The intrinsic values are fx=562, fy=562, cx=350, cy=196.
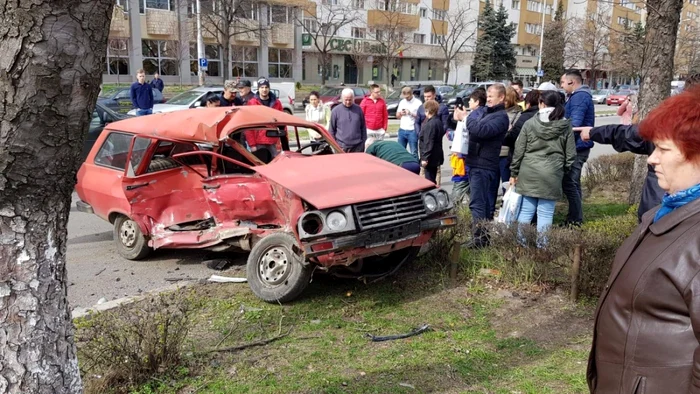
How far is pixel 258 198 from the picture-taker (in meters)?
5.18

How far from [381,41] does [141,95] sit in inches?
1266

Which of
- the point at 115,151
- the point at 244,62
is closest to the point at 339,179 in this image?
the point at 115,151

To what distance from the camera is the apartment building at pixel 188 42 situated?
1490 inches

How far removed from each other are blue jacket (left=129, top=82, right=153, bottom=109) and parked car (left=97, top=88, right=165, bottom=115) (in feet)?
14.0

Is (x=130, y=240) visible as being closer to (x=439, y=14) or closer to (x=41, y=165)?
(x=41, y=165)

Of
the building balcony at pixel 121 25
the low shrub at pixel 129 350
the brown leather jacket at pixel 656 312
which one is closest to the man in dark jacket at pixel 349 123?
the low shrub at pixel 129 350

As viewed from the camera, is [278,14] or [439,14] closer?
[278,14]

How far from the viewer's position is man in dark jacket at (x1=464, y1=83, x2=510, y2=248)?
5934 millimetres

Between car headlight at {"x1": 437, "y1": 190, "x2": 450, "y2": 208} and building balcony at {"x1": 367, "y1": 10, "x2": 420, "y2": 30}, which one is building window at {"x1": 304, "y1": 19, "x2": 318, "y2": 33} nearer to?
building balcony at {"x1": 367, "y1": 10, "x2": 420, "y2": 30}

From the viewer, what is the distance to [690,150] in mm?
1838

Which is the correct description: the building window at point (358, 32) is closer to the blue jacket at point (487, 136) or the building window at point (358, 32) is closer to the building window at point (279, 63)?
the building window at point (279, 63)

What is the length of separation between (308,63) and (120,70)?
55.0 ft

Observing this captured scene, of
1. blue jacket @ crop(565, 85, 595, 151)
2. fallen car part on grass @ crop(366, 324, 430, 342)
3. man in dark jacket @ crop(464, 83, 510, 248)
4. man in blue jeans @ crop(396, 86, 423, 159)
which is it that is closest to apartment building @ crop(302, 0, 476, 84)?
man in blue jeans @ crop(396, 86, 423, 159)

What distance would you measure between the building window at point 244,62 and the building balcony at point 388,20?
10.5 metres
